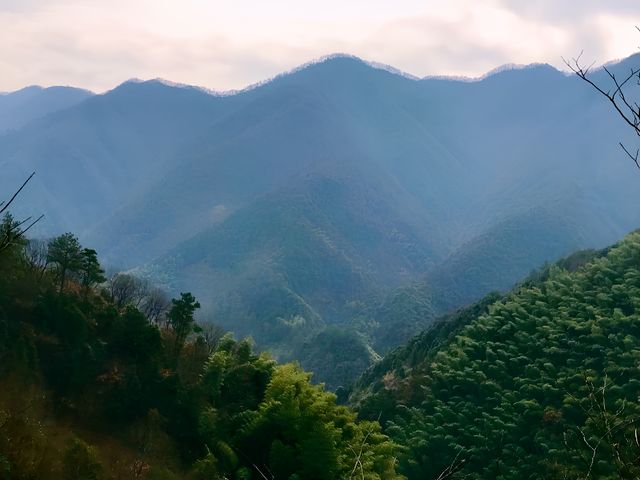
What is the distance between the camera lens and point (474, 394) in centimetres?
3170

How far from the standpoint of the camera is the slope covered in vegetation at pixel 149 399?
1552 cm

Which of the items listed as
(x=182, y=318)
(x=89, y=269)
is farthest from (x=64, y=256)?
(x=182, y=318)

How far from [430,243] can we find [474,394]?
511ft

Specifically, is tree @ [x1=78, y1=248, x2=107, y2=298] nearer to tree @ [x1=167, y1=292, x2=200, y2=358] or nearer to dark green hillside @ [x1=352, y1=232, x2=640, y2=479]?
tree @ [x1=167, y1=292, x2=200, y2=358]

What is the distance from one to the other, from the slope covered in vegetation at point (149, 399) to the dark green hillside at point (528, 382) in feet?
25.2

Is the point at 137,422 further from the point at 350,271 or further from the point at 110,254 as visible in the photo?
the point at 110,254

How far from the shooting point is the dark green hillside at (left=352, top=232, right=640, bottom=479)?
85.2ft

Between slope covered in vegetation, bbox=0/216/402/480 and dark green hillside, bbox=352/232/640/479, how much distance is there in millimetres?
7669

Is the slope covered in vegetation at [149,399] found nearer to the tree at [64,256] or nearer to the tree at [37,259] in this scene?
the tree at [64,256]

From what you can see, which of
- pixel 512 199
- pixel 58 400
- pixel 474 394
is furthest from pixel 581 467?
pixel 512 199

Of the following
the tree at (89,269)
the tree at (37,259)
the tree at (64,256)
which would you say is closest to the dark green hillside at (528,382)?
the tree at (89,269)

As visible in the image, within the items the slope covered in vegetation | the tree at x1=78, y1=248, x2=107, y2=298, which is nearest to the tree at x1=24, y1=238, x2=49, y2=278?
the slope covered in vegetation

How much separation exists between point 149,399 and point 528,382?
19.3 meters

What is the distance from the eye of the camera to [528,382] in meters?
29.8
